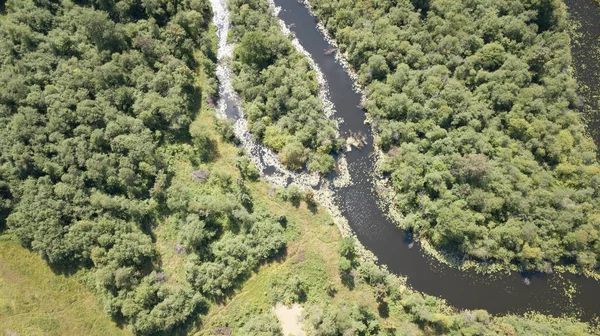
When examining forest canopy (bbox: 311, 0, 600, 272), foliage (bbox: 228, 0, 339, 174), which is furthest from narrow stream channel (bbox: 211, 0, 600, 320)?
foliage (bbox: 228, 0, 339, 174)

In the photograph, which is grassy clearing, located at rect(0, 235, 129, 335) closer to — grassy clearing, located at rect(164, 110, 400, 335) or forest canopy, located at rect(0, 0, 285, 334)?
forest canopy, located at rect(0, 0, 285, 334)

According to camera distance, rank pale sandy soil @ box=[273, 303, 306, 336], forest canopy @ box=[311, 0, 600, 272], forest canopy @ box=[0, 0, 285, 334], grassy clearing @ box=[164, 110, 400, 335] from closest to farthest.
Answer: pale sandy soil @ box=[273, 303, 306, 336], forest canopy @ box=[0, 0, 285, 334], grassy clearing @ box=[164, 110, 400, 335], forest canopy @ box=[311, 0, 600, 272]

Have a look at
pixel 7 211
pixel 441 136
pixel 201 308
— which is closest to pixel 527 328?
pixel 441 136

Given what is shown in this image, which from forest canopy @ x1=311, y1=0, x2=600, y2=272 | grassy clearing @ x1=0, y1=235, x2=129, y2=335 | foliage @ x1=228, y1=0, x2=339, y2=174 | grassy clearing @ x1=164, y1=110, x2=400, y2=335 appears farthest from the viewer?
foliage @ x1=228, y1=0, x2=339, y2=174

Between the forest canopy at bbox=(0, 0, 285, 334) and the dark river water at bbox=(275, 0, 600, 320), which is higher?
the forest canopy at bbox=(0, 0, 285, 334)

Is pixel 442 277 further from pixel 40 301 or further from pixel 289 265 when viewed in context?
pixel 40 301

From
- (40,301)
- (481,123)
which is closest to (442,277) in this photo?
(481,123)

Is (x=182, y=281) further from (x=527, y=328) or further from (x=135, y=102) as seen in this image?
(x=527, y=328)
